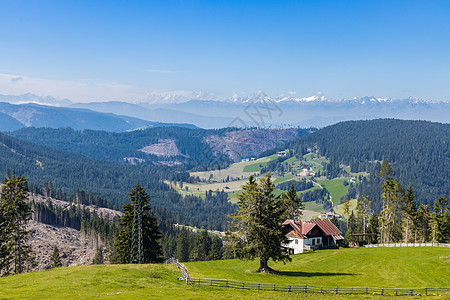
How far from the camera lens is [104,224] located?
159 m

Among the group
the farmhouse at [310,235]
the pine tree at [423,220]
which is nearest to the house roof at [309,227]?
the farmhouse at [310,235]

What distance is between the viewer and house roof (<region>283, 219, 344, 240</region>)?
91.3m

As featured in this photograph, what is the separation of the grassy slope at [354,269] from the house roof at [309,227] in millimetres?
12229

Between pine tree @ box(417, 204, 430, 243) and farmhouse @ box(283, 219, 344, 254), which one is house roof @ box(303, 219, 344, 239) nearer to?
farmhouse @ box(283, 219, 344, 254)

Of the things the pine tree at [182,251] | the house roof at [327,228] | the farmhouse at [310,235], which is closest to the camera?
the farmhouse at [310,235]

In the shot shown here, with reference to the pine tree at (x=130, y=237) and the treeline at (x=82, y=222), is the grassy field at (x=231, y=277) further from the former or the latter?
the treeline at (x=82, y=222)

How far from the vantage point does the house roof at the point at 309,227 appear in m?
91.3

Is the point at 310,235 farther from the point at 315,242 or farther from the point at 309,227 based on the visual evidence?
Result: the point at 315,242

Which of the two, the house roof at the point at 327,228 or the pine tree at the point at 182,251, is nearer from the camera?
the house roof at the point at 327,228

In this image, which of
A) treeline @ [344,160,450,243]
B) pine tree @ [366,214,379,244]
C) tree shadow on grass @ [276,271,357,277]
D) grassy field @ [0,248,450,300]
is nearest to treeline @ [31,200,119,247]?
grassy field @ [0,248,450,300]

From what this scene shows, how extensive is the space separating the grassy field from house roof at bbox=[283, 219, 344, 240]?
1357cm

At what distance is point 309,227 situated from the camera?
306 ft

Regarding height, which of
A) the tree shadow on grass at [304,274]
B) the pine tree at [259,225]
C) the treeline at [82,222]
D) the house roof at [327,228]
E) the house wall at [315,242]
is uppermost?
the pine tree at [259,225]

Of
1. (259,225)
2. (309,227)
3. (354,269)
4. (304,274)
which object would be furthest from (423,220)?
Answer: (259,225)
